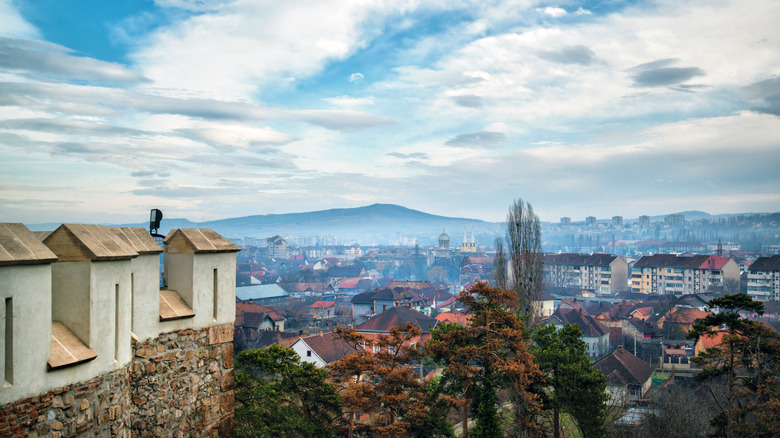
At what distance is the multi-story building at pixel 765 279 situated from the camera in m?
77.6

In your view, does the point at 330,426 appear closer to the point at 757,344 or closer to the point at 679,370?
the point at 757,344

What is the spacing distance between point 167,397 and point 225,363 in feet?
3.15

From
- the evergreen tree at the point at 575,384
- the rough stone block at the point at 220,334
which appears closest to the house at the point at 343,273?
the evergreen tree at the point at 575,384

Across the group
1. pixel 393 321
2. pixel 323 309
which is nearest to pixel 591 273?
pixel 323 309

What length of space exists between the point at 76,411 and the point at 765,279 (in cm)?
9293

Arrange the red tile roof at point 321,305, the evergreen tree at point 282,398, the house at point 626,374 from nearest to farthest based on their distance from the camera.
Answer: the evergreen tree at point 282,398, the house at point 626,374, the red tile roof at point 321,305

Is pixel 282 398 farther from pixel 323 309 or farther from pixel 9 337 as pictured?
pixel 323 309

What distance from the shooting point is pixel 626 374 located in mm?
30453

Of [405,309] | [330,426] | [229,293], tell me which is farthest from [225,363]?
[405,309]

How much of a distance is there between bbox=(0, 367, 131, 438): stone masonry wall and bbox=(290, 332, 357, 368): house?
90.9 feet

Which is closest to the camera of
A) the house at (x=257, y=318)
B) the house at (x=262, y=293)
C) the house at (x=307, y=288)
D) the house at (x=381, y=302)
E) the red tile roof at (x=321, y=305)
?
the house at (x=257, y=318)

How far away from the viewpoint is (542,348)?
680 inches

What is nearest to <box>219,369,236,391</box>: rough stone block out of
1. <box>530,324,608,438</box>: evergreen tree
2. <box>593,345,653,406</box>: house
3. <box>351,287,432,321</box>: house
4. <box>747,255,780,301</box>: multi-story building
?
<box>530,324,608,438</box>: evergreen tree

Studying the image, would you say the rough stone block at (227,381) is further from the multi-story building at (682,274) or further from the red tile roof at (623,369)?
the multi-story building at (682,274)
